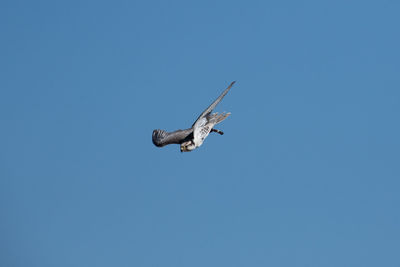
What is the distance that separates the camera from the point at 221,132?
99.7m

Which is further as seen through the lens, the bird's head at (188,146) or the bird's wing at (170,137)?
the bird's wing at (170,137)

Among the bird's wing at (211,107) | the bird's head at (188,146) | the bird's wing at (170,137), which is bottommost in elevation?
the bird's head at (188,146)

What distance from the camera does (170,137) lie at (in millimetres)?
99500

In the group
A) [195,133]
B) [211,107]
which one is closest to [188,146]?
[195,133]

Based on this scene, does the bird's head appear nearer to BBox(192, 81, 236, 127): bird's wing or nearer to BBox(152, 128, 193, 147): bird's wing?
BBox(152, 128, 193, 147): bird's wing

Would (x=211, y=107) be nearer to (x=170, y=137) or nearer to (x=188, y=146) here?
(x=170, y=137)

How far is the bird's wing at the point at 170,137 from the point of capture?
97938 millimetres

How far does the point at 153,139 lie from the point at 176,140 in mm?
3104

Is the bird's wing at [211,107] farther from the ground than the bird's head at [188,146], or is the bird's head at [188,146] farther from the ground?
the bird's wing at [211,107]

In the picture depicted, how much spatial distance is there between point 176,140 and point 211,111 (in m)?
4.40

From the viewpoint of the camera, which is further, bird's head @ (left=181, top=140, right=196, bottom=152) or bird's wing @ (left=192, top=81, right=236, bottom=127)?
bird's wing @ (left=192, top=81, right=236, bottom=127)

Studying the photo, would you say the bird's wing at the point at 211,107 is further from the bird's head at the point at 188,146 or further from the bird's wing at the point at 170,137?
the bird's head at the point at 188,146

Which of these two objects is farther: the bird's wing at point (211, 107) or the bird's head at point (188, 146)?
the bird's wing at point (211, 107)

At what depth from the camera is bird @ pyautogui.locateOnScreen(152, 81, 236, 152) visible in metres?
96.2
